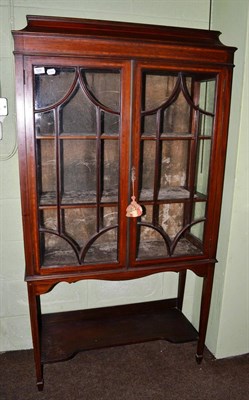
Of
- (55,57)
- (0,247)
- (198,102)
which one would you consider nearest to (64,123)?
(55,57)

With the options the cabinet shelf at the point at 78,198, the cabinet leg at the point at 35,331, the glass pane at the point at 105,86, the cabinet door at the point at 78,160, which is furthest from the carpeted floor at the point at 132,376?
the glass pane at the point at 105,86

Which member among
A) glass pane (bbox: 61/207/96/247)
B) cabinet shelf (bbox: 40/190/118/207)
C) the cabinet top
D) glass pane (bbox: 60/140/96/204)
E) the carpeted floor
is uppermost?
the cabinet top

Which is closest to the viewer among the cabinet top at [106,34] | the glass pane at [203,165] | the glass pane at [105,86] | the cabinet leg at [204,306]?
the cabinet top at [106,34]

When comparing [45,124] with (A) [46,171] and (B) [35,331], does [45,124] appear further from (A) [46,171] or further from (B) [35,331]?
(B) [35,331]

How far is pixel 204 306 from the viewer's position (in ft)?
6.26

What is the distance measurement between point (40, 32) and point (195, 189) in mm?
1028

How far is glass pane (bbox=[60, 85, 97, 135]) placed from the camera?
1.53m

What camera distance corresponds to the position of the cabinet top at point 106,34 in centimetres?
137

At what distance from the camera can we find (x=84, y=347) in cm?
184

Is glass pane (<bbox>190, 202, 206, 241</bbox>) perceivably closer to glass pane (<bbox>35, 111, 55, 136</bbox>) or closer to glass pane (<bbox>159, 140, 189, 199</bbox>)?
glass pane (<bbox>159, 140, 189, 199</bbox>)

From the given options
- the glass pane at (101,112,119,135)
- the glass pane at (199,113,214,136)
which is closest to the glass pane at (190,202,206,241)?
the glass pane at (199,113,214,136)

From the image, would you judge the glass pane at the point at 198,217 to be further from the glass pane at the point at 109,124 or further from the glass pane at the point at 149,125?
the glass pane at the point at 109,124

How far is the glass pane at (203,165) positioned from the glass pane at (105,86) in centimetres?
49

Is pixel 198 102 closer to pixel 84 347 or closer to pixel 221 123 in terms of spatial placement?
pixel 221 123
